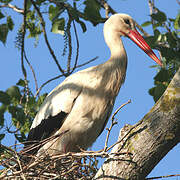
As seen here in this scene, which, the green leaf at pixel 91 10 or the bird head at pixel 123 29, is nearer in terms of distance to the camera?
the green leaf at pixel 91 10

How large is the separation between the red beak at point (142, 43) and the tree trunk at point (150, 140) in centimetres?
210

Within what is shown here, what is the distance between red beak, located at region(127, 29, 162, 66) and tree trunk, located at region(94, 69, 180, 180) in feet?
6.88

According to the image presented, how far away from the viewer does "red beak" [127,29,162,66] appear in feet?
14.9

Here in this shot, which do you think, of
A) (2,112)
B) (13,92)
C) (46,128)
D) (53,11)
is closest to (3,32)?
(53,11)

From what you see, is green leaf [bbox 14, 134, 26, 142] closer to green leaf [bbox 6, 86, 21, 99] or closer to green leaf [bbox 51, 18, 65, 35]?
green leaf [bbox 6, 86, 21, 99]

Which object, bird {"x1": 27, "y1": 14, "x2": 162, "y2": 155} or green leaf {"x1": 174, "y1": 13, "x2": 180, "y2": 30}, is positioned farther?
bird {"x1": 27, "y1": 14, "x2": 162, "y2": 155}

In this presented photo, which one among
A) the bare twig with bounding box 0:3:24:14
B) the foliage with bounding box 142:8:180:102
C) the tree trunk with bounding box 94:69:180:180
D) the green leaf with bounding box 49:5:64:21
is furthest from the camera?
the bare twig with bounding box 0:3:24:14

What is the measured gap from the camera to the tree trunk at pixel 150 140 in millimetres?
2424

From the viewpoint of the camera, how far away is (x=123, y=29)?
4750 mm

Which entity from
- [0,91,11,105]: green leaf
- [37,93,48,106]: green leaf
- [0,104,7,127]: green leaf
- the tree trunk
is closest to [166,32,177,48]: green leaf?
the tree trunk

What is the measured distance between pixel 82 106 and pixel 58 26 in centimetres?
108

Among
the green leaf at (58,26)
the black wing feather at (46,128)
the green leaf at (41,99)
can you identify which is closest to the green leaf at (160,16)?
the green leaf at (58,26)

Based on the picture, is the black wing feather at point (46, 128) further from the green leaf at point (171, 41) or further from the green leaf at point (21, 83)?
the green leaf at point (171, 41)

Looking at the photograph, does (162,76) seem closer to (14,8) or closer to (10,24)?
(10,24)
